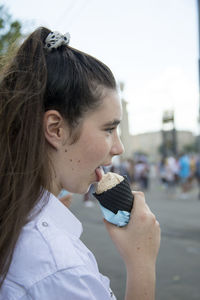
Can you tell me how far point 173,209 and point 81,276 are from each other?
30.7 feet

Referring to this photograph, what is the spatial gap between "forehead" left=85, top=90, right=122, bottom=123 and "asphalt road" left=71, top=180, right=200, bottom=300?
116 inches

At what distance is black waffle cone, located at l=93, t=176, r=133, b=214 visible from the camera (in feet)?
4.66

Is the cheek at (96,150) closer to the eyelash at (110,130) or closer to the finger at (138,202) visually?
the eyelash at (110,130)

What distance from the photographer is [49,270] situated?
96cm

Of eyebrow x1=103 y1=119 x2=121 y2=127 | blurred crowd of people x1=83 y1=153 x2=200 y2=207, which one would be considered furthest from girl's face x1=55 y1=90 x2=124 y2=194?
blurred crowd of people x1=83 y1=153 x2=200 y2=207

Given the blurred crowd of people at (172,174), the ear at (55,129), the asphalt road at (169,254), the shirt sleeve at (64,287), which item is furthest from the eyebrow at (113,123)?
the blurred crowd of people at (172,174)

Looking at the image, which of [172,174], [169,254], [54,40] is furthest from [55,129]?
[172,174]

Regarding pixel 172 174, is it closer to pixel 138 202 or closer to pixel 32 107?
pixel 138 202

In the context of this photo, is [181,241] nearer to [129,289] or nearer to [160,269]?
[160,269]

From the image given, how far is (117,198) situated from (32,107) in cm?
54

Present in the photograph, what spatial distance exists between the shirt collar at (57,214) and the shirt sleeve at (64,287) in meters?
0.20

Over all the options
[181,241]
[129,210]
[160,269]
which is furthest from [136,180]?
[129,210]

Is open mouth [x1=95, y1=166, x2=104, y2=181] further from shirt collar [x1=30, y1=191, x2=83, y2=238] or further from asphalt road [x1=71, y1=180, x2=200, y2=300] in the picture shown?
asphalt road [x1=71, y1=180, x2=200, y2=300]

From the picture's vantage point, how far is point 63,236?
1.06 m
